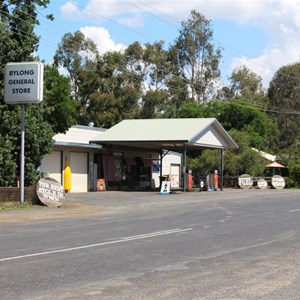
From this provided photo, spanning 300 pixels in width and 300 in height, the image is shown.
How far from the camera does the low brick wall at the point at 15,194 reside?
22.8 m

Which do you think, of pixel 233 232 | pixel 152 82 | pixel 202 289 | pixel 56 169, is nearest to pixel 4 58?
pixel 56 169

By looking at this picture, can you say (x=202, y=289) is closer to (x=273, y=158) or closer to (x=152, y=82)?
(x=273, y=158)

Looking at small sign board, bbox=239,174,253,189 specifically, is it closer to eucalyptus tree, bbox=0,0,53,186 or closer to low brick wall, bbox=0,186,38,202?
eucalyptus tree, bbox=0,0,53,186

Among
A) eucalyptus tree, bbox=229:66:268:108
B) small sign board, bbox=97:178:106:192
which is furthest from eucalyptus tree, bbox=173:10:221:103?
small sign board, bbox=97:178:106:192

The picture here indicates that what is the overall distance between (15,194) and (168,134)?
15718mm

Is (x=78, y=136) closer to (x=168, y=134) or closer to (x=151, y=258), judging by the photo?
(x=168, y=134)

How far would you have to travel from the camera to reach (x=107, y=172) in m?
38.4

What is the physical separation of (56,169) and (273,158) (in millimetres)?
30354

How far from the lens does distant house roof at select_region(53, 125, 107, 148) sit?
35000 mm

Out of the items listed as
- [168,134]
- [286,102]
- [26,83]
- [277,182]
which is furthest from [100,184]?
Result: [286,102]

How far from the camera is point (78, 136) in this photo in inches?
1487

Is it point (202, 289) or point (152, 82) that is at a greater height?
point (152, 82)

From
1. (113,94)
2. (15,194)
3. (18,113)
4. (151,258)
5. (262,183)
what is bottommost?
(151,258)

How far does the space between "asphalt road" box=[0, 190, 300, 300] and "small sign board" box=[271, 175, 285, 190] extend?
93.8 feet
